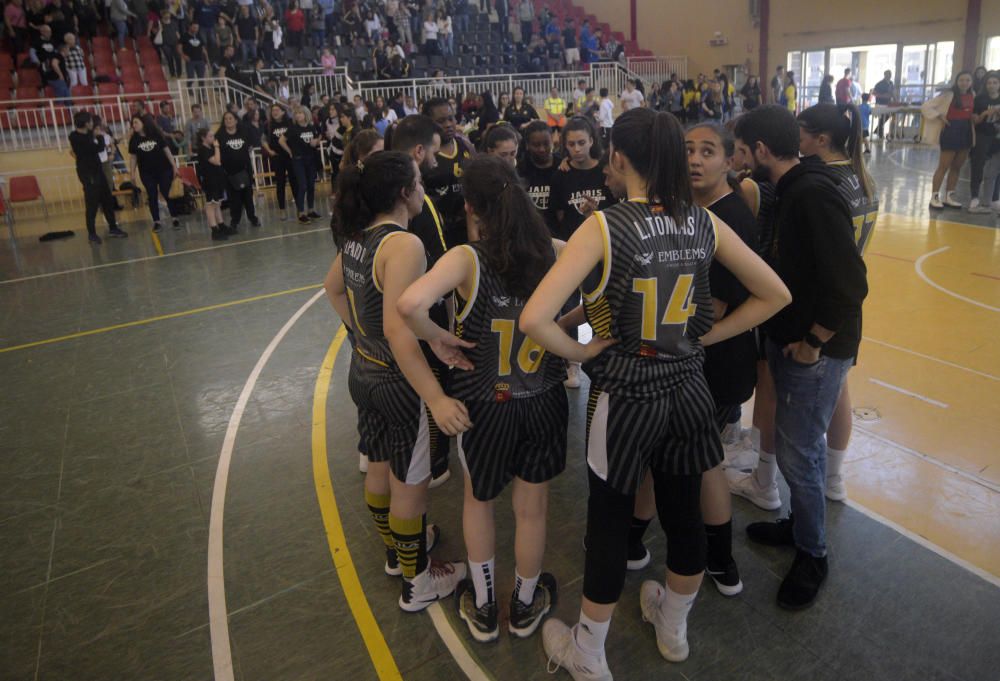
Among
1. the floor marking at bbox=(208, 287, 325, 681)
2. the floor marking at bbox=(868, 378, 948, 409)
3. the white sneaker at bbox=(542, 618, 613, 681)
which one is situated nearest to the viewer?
the white sneaker at bbox=(542, 618, 613, 681)

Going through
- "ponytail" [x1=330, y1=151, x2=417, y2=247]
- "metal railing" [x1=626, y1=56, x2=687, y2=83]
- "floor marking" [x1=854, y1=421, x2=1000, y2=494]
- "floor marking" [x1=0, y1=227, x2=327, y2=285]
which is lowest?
"floor marking" [x1=854, y1=421, x2=1000, y2=494]

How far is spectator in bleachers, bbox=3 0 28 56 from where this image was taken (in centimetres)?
1642

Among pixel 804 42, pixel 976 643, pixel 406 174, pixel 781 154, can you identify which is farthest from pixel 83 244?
pixel 804 42

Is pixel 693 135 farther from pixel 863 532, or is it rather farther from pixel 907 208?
pixel 907 208

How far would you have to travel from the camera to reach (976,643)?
109 inches

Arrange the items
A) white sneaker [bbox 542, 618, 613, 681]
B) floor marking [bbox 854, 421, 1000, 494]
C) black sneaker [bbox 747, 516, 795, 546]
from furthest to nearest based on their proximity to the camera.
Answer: floor marking [bbox 854, 421, 1000, 494] → black sneaker [bbox 747, 516, 795, 546] → white sneaker [bbox 542, 618, 613, 681]

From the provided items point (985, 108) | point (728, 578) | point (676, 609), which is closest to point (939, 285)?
point (985, 108)

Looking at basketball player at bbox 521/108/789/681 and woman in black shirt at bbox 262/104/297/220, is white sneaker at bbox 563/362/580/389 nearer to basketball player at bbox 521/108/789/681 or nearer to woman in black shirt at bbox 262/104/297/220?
basketball player at bbox 521/108/789/681

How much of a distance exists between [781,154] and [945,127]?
9.41m

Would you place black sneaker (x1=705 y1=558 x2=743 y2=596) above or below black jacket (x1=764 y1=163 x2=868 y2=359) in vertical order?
below

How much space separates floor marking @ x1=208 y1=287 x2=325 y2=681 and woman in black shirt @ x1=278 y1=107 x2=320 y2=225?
7745 mm

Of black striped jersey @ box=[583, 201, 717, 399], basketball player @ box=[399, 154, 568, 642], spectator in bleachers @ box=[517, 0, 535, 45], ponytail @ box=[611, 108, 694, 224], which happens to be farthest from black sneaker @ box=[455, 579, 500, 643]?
spectator in bleachers @ box=[517, 0, 535, 45]

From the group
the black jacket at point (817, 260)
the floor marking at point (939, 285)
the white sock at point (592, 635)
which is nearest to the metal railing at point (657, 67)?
the floor marking at point (939, 285)

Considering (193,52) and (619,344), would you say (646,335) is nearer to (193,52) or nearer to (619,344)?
(619,344)
